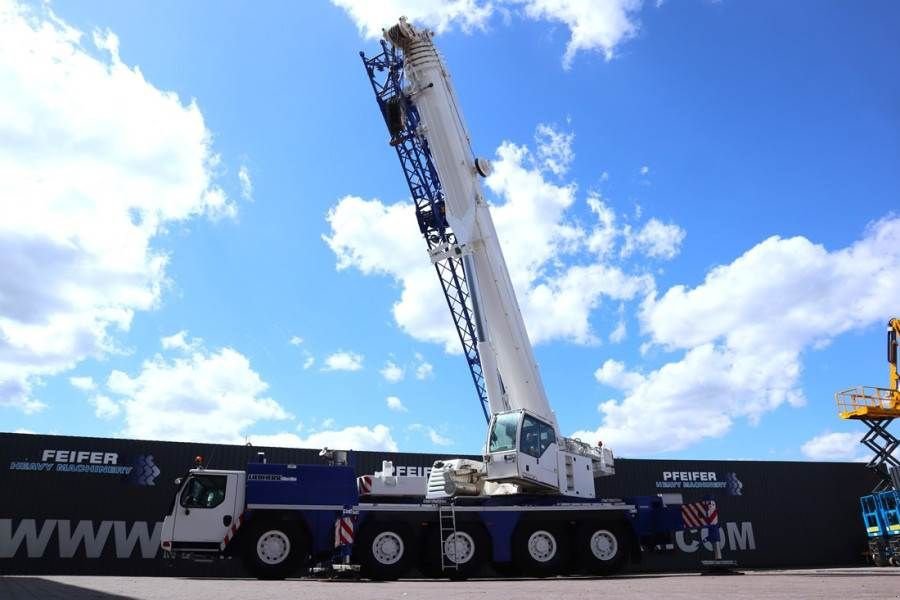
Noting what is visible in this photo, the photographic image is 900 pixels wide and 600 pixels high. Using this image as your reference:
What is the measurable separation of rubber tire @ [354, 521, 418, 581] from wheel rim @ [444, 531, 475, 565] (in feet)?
2.35

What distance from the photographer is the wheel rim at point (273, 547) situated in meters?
14.2

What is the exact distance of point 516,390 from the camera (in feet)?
54.8

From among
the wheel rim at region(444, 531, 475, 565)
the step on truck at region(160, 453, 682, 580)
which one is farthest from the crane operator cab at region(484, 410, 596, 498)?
the wheel rim at region(444, 531, 475, 565)

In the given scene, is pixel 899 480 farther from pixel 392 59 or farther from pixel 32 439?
pixel 32 439

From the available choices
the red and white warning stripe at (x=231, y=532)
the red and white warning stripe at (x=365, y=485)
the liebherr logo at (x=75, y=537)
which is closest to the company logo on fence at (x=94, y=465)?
the liebherr logo at (x=75, y=537)

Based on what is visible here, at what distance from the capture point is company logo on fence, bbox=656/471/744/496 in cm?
2888

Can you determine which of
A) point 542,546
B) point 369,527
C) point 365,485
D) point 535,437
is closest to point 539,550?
point 542,546

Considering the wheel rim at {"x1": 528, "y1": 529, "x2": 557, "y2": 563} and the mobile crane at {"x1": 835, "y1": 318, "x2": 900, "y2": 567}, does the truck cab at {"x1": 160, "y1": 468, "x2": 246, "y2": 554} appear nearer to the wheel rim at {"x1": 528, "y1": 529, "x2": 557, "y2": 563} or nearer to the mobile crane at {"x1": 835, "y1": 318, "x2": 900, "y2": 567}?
the wheel rim at {"x1": 528, "y1": 529, "x2": 557, "y2": 563}

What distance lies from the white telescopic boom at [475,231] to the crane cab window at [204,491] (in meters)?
6.49

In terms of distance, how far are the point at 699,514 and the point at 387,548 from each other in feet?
25.6

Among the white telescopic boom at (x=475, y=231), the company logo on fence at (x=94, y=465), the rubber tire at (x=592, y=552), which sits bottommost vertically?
the rubber tire at (x=592, y=552)

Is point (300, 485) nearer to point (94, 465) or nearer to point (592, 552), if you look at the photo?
point (592, 552)

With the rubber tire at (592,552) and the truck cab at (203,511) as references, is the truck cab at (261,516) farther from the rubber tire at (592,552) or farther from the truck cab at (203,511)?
the rubber tire at (592,552)

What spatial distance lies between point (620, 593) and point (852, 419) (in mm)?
22014
